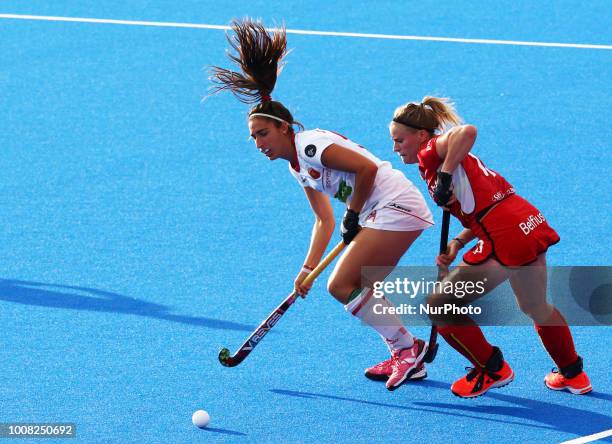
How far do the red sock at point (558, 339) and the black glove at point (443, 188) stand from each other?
90 cm

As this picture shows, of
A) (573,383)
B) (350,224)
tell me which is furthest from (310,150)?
(573,383)

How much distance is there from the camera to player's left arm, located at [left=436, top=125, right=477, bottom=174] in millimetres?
5273

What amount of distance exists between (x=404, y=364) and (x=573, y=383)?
88cm

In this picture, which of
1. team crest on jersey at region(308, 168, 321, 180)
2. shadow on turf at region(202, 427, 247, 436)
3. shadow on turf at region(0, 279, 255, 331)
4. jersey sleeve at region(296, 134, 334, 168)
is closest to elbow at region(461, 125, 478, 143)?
jersey sleeve at region(296, 134, 334, 168)

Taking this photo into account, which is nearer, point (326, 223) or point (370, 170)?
point (370, 170)

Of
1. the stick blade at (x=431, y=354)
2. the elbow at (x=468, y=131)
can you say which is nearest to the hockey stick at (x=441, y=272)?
the stick blade at (x=431, y=354)

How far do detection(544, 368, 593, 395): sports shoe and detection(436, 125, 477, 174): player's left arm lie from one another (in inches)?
54.1

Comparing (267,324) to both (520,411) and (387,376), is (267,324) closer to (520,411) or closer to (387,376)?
(387,376)

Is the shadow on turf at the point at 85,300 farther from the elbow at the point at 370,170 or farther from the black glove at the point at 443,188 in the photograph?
the black glove at the point at 443,188

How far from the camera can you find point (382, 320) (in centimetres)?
589

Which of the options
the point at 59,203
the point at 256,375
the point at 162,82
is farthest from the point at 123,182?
the point at 256,375

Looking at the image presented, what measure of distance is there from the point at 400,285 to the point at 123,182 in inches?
129

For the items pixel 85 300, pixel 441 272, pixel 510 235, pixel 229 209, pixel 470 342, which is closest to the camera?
pixel 510 235

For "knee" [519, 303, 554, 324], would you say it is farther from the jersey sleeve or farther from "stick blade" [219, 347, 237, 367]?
"stick blade" [219, 347, 237, 367]
